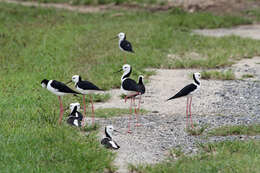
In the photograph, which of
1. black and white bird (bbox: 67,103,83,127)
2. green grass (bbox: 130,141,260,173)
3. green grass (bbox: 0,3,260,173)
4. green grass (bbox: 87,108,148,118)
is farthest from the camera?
green grass (bbox: 87,108,148,118)

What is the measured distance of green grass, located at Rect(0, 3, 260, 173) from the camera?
7.43 m

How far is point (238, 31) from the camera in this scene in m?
18.7

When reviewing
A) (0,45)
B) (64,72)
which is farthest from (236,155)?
(0,45)

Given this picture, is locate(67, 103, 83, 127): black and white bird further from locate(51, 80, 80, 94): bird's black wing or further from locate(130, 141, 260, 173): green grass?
locate(130, 141, 260, 173): green grass

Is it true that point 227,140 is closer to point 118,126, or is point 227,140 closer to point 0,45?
point 118,126

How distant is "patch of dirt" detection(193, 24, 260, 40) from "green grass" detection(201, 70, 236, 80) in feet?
16.6

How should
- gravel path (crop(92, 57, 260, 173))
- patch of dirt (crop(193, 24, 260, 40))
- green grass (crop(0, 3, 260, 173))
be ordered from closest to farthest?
green grass (crop(0, 3, 260, 173)) < gravel path (crop(92, 57, 260, 173)) < patch of dirt (crop(193, 24, 260, 40))

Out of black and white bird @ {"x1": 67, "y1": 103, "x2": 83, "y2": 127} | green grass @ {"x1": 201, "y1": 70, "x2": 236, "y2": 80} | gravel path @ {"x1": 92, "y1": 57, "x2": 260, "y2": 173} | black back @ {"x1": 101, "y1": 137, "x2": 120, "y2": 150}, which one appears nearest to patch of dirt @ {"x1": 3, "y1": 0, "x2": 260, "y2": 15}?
gravel path @ {"x1": 92, "y1": 57, "x2": 260, "y2": 173}

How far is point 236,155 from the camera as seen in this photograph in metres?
7.38

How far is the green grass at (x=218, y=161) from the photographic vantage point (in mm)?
6930

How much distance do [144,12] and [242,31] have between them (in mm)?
4568

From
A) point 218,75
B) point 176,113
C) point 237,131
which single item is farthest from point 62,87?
point 218,75

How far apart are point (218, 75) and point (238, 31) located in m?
6.42

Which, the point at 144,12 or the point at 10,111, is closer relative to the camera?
the point at 10,111
